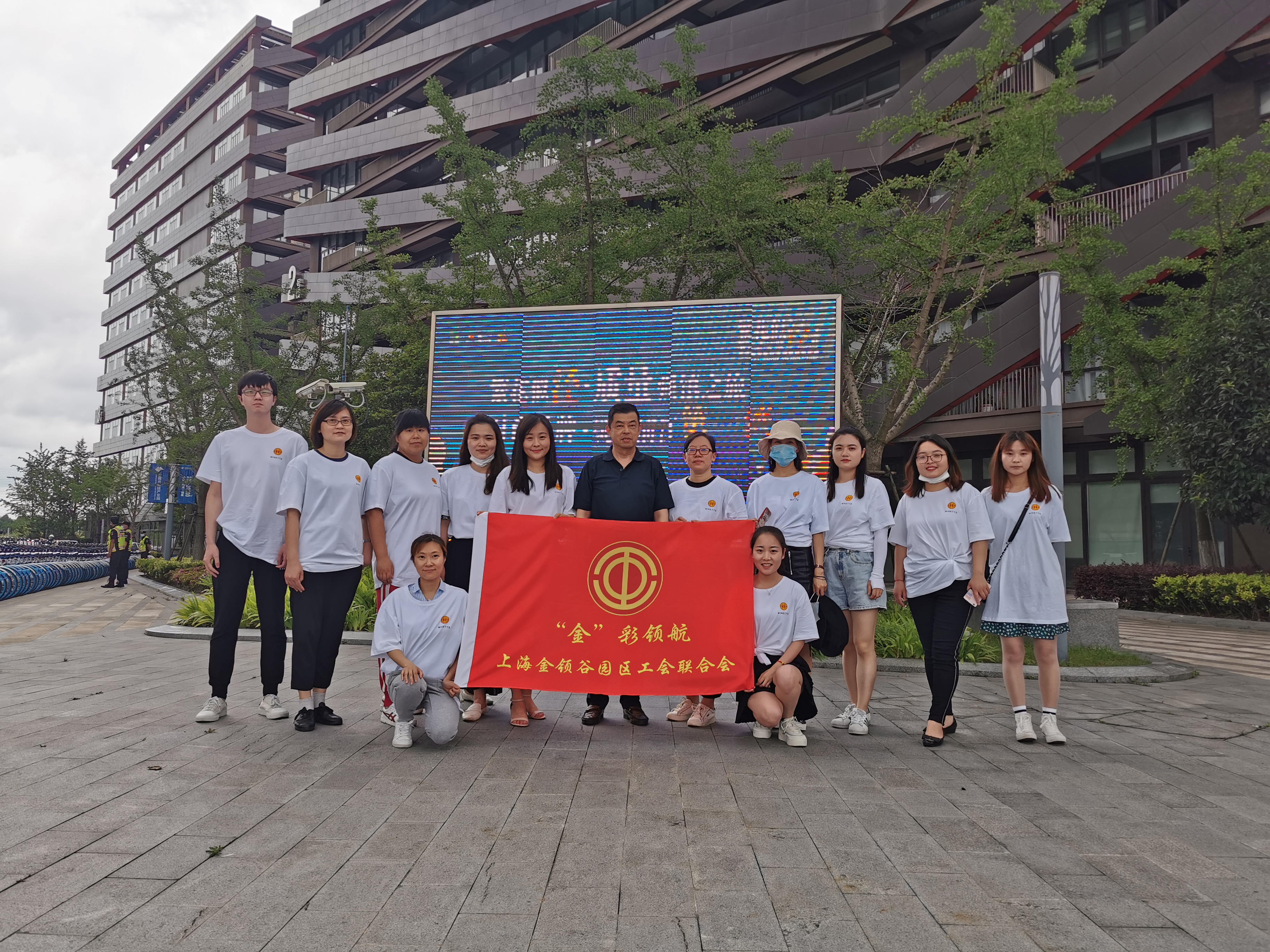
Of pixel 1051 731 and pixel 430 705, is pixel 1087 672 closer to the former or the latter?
pixel 1051 731

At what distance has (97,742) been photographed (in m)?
4.92

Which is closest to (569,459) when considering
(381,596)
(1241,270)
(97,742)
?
(381,596)

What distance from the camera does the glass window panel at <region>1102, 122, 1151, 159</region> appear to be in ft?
70.1

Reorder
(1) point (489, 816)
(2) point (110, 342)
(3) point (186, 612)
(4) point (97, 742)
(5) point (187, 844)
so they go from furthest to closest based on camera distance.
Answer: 1. (2) point (110, 342)
2. (3) point (186, 612)
3. (4) point (97, 742)
4. (1) point (489, 816)
5. (5) point (187, 844)

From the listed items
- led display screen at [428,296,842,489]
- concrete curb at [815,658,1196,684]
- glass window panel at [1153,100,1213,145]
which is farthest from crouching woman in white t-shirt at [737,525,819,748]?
glass window panel at [1153,100,1213,145]

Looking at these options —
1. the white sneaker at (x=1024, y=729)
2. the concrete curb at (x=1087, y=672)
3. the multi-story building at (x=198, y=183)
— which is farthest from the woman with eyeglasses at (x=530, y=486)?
the multi-story building at (x=198, y=183)

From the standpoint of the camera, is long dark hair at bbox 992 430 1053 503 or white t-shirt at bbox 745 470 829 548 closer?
long dark hair at bbox 992 430 1053 503

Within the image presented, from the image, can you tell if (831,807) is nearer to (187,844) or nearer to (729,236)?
(187,844)

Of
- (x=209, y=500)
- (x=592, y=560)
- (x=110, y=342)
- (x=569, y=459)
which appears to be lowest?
(x=592, y=560)

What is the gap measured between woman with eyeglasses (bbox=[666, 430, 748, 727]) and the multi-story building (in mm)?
40621

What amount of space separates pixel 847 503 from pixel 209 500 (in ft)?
13.4

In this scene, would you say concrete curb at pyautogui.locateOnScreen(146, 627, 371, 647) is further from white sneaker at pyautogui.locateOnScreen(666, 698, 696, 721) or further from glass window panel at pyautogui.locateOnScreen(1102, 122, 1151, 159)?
glass window panel at pyautogui.locateOnScreen(1102, 122, 1151, 159)

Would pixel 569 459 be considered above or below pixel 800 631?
above

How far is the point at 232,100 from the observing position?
54969 mm
